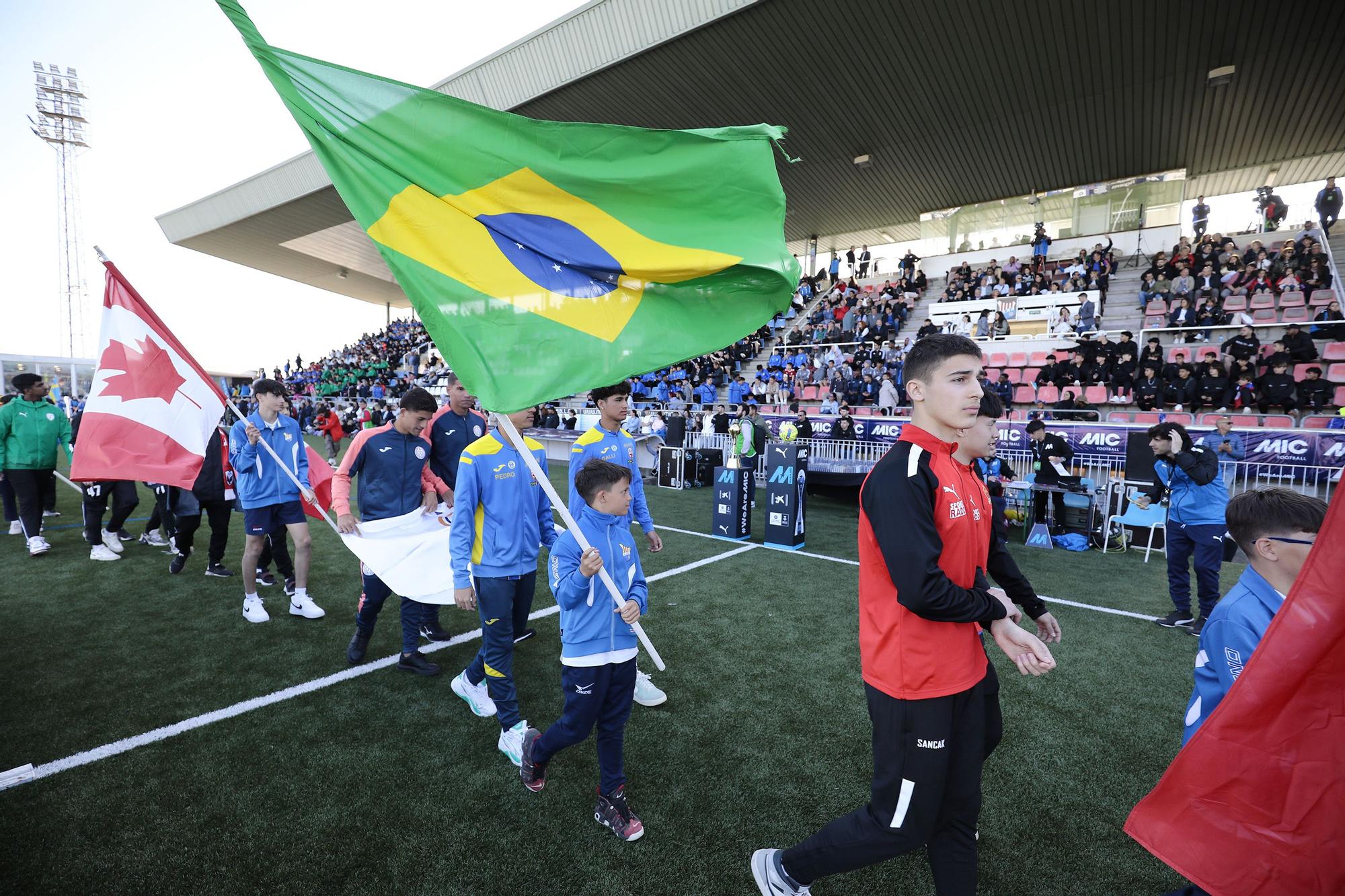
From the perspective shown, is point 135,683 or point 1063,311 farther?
point 1063,311

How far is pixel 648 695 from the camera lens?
Answer: 4043 mm

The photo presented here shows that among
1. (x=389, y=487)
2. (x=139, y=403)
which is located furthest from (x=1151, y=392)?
(x=139, y=403)

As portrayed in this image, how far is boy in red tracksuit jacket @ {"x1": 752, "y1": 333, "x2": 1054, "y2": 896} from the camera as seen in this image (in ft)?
6.25

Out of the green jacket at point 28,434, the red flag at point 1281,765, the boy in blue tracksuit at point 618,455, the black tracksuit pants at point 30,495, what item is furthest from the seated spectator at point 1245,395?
the black tracksuit pants at point 30,495

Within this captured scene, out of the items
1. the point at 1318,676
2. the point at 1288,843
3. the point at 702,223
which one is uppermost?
the point at 702,223

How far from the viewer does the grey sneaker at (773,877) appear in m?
2.29

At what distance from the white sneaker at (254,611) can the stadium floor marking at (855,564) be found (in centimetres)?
547

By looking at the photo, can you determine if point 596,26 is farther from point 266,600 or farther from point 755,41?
point 266,600

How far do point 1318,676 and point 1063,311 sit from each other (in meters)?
21.1

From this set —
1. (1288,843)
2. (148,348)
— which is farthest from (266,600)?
(1288,843)

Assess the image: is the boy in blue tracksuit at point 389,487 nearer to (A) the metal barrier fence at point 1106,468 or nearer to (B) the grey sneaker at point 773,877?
(B) the grey sneaker at point 773,877

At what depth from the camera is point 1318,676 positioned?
1377 mm

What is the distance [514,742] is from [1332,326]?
18906 mm

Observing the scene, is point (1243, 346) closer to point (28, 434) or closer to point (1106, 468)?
point (1106, 468)
